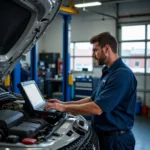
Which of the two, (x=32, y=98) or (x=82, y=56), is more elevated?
(x=82, y=56)

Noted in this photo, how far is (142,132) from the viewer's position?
553 centimetres

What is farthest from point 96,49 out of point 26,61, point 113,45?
point 26,61

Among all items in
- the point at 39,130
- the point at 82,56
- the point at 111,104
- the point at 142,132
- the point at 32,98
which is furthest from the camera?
the point at 82,56

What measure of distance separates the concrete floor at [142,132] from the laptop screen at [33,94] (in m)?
2.90

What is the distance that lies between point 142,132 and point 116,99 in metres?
3.94

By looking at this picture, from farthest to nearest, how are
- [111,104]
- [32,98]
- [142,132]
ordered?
[142,132] < [32,98] < [111,104]

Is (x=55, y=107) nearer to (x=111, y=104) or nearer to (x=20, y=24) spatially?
→ (x=111, y=104)

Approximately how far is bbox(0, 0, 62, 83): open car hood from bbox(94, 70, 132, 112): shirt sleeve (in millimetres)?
726

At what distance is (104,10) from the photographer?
29.5 feet

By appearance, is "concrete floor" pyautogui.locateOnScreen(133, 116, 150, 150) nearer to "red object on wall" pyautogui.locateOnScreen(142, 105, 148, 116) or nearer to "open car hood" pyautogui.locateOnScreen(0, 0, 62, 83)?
"red object on wall" pyautogui.locateOnScreen(142, 105, 148, 116)

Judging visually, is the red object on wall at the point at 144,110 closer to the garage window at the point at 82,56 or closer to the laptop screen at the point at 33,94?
the garage window at the point at 82,56

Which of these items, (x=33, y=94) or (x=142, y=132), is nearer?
(x=33, y=94)

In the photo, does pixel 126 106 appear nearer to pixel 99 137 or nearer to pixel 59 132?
pixel 99 137

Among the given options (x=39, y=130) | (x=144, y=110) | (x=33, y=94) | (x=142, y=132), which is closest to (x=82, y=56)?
(x=144, y=110)
